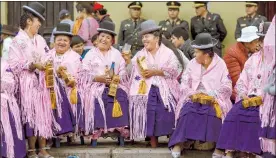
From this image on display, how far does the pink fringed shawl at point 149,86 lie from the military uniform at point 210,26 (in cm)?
382

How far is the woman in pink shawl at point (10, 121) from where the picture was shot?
9.03m

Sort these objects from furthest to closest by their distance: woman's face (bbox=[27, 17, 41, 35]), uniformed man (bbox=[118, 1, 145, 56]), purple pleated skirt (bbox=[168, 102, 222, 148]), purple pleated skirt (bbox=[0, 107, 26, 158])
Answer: uniformed man (bbox=[118, 1, 145, 56]), woman's face (bbox=[27, 17, 41, 35]), purple pleated skirt (bbox=[168, 102, 222, 148]), purple pleated skirt (bbox=[0, 107, 26, 158])

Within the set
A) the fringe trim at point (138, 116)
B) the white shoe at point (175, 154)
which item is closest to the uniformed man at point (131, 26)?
the fringe trim at point (138, 116)

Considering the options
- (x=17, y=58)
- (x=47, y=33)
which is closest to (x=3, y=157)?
(x=17, y=58)

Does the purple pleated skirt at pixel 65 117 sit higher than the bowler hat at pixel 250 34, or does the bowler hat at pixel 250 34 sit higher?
the bowler hat at pixel 250 34

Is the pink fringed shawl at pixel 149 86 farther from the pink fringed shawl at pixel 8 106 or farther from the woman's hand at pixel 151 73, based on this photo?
the pink fringed shawl at pixel 8 106

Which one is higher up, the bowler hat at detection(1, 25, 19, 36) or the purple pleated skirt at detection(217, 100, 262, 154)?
the bowler hat at detection(1, 25, 19, 36)

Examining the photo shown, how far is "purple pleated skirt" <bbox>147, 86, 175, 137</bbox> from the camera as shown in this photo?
10070mm

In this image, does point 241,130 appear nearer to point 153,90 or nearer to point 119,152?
point 153,90

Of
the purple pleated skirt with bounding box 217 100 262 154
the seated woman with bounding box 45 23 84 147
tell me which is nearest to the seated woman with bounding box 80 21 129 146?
the seated woman with bounding box 45 23 84 147

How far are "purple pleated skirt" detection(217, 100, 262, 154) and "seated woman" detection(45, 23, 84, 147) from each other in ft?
6.08

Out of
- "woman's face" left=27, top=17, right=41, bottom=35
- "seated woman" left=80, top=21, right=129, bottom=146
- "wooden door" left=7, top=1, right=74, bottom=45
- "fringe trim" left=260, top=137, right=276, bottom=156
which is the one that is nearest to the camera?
"fringe trim" left=260, top=137, right=276, bottom=156

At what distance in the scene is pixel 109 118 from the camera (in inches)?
401

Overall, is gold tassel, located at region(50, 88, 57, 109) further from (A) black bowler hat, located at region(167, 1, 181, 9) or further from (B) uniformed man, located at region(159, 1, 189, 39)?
(A) black bowler hat, located at region(167, 1, 181, 9)
